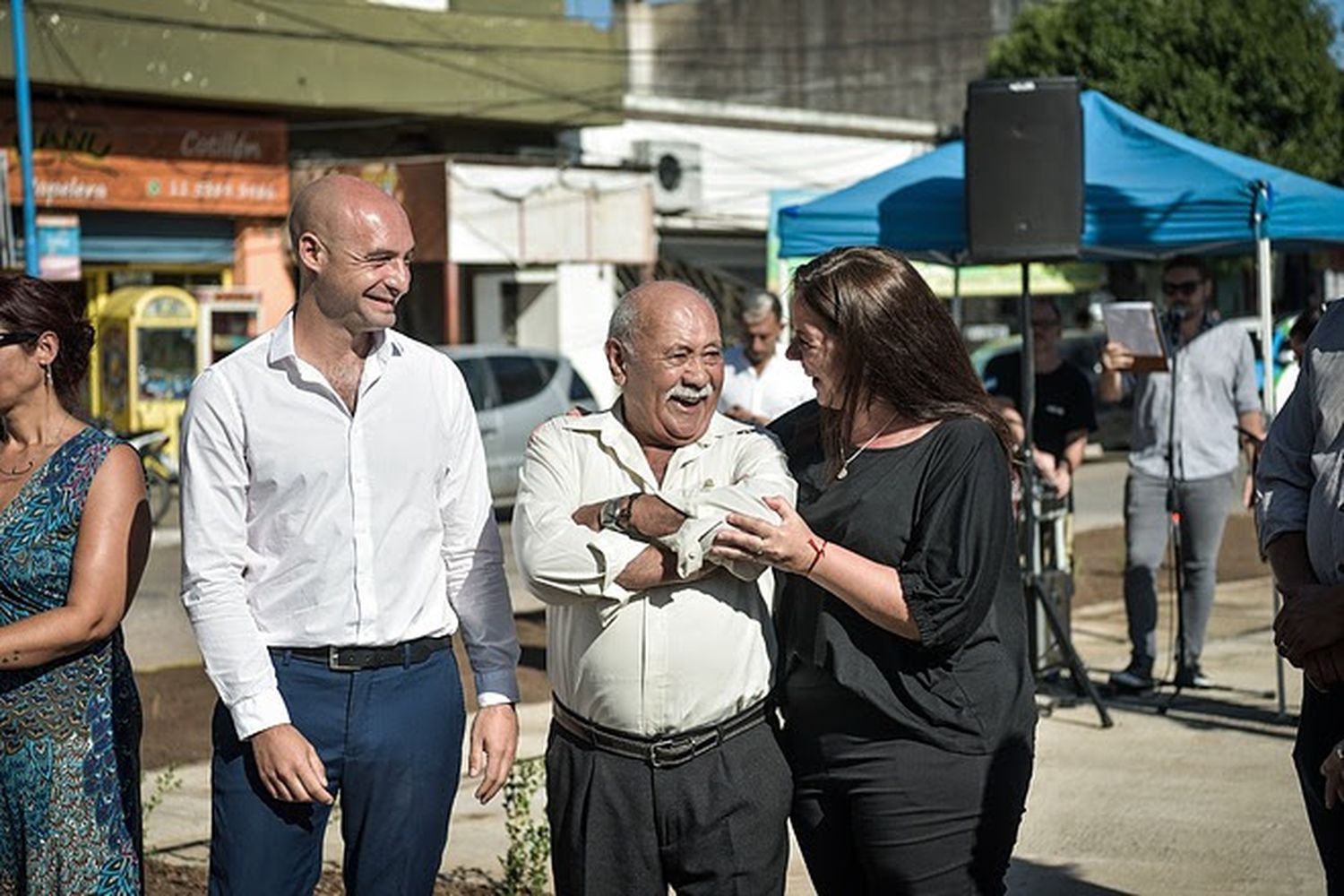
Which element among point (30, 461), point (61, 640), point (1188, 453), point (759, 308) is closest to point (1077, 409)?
point (1188, 453)

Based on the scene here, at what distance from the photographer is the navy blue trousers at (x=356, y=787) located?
368cm

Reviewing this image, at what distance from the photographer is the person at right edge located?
11.7 ft

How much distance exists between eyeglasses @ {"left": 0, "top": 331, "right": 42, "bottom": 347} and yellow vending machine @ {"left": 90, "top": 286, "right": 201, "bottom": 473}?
66.5 ft

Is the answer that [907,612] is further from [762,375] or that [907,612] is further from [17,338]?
[762,375]

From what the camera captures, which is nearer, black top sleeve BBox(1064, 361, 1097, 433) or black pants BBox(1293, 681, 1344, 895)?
black pants BBox(1293, 681, 1344, 895)

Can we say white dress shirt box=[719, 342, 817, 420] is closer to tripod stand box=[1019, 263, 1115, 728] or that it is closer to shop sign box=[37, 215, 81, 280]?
tripod stand box=[1019, 263, 1115, 728]

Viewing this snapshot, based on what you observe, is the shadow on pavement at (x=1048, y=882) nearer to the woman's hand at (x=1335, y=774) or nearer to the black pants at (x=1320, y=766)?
the black pants at (x=1320, y=766)

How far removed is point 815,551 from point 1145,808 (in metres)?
3.81

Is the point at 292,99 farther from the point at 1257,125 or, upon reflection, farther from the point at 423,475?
the point at 423,475

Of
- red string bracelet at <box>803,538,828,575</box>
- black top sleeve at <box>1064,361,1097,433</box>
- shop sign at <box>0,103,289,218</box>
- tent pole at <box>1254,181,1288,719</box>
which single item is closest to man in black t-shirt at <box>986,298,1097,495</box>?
black top sleeve at <box>1064,361,1097,433</box>

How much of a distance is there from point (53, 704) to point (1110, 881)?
3.53 m

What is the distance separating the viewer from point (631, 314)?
377 centimetres

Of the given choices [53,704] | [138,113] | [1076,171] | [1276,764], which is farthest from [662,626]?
[138,113]

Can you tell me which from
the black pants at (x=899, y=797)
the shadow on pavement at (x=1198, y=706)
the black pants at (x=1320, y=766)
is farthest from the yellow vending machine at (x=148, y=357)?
the black pants at (x=1320, y=766)
